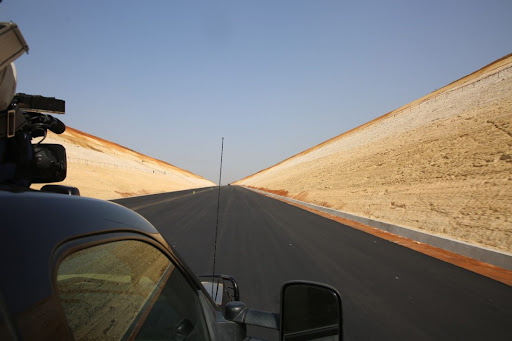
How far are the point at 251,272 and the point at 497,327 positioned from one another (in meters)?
4.32

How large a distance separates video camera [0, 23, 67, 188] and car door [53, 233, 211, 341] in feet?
2.25

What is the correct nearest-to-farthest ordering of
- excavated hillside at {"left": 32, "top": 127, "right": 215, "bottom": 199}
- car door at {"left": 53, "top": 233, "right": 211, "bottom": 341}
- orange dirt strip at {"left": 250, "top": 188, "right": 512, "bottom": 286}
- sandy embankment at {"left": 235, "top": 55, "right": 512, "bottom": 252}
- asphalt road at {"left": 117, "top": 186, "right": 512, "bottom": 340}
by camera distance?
1. car door at {"left": 53, "top": 233, "right": 211, "bottom": 341}
2. asphalt road at {"left": 117, "top": 186, "right": 512, "bottom": 340}
3. orange dirt strip at {"left": 250, "top": 188, "right": 512, "bottom": 286}
4. sandy embankment at {"left": 235, "top": 55, "right": 512, "bottom": 252}
5. excavated hillside at {"left": 32, "top": 127, "right": 215, "bottom": 199}

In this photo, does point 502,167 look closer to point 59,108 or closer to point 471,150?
point 471,150

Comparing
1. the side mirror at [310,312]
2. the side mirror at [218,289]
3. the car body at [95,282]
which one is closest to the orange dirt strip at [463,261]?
the side mirror at [218,289]

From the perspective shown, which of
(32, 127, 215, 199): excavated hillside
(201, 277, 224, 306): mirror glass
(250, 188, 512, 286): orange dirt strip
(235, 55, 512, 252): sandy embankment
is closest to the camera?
(201, 277, 224, 306): mirror glass

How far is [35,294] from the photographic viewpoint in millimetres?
771

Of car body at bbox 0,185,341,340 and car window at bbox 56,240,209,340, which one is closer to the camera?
car body at bbox 0,185,341,340

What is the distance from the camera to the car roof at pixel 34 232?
0.75 metres

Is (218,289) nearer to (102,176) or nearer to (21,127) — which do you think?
(21,127)

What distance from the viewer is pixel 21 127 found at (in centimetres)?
175

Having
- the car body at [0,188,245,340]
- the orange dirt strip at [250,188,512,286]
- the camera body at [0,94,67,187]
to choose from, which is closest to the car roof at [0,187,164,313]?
the car body at [0,188,245,340]

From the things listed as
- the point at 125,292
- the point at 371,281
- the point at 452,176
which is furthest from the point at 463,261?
the point at 452,176

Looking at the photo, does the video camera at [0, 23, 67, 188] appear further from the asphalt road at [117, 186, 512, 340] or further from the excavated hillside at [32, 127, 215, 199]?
the excavated hillside at [32, 127, 215, 199]

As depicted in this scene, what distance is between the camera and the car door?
1.08 m
